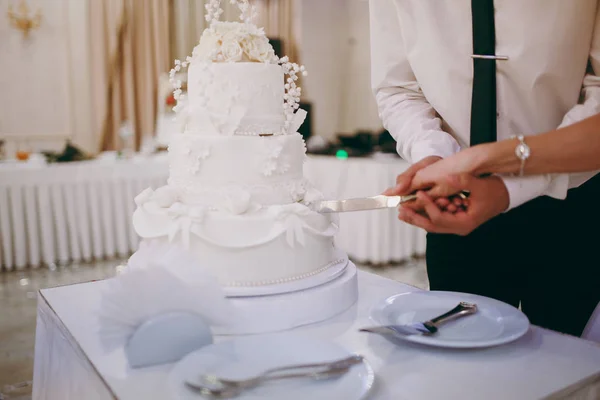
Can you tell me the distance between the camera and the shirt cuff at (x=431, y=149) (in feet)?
5.54

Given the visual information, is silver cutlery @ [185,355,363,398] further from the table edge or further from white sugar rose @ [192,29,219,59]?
white sugar rose @ [192,29,219,59]

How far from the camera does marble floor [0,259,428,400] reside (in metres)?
3.29

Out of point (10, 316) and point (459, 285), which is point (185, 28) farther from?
point (459, 285)

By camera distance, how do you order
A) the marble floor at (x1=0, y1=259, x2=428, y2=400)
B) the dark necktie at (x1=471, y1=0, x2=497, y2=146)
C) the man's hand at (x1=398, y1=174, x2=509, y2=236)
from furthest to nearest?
the marble floor at (x1=0, y1=259, x2=428, y2=400)
the dark necktie at (x1=471, y1=0, x2=497, y2=146)
the man's hand at (x1=398, y1=174, x2=509, y2=236)

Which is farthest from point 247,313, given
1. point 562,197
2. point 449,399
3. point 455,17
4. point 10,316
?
point 10,316

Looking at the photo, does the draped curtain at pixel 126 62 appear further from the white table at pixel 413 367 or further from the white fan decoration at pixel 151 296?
the white fan decoration at pixel 151 296

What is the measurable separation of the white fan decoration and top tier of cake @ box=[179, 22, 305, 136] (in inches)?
24.5

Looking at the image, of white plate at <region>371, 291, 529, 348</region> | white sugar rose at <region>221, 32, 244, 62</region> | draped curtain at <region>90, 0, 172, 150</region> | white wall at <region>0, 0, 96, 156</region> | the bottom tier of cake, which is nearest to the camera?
white plate at <region>371, 291, 529, 348</region>

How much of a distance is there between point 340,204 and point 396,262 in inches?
163

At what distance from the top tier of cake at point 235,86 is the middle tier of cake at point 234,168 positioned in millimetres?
58

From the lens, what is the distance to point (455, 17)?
1.74m

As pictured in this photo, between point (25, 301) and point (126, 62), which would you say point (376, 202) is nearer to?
point (25, 301)

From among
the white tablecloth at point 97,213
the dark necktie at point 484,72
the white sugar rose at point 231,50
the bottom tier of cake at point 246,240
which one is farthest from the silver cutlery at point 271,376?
the white tablecloth at point 97,213

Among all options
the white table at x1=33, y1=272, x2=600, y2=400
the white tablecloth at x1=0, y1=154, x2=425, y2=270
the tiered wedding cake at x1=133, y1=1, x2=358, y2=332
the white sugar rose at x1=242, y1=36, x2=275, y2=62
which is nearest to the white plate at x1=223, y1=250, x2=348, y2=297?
the tiered wedding cake at x1=133, y1=1, x2=358, y2=332
